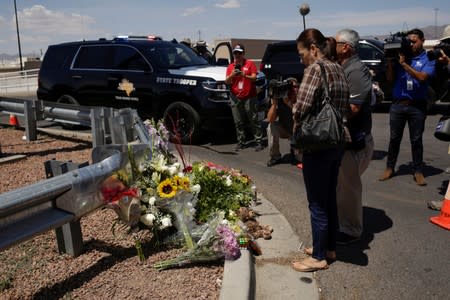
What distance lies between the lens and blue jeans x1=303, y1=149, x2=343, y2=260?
11.2 feet

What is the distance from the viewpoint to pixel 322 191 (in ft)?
11.4

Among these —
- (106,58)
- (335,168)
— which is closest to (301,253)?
(335,168)

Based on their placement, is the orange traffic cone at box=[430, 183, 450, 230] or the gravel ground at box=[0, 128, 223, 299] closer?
the gravel ground at box=[0, 128, 223, 299]

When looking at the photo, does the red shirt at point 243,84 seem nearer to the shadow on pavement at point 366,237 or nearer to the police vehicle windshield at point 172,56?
the police vehicle windshield at point 172,56

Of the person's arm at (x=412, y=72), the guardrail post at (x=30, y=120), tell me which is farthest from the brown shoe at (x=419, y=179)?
the guardrail post at (x=30, y=120)

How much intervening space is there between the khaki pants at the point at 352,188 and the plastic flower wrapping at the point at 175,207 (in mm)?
989

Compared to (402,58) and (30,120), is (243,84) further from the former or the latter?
(30,120)

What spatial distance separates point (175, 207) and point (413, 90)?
11.8 feet

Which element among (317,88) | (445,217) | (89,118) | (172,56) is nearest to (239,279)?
(317,88)

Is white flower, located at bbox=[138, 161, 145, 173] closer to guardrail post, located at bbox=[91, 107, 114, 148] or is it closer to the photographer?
the photographer

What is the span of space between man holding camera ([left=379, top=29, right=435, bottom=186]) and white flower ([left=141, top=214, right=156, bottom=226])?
3.74 metres

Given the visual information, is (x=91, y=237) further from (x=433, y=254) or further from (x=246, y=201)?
(x=433, y=254)

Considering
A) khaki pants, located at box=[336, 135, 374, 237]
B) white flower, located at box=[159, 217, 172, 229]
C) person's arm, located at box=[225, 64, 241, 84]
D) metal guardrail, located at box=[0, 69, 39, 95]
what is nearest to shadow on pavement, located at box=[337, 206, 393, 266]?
khaki pants, located at box=[336, 135, 374, 237]

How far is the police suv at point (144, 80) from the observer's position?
8.34 meters
